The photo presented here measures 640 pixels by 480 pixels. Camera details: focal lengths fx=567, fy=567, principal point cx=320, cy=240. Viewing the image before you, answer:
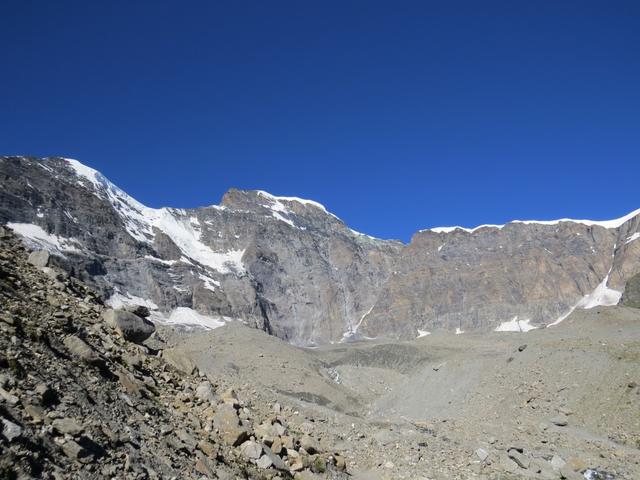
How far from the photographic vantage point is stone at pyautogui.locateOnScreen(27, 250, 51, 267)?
1608 centimetres

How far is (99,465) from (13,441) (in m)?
1.44

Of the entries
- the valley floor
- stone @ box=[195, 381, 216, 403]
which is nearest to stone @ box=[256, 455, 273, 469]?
stone @ box=[195, 381, 216, 403]

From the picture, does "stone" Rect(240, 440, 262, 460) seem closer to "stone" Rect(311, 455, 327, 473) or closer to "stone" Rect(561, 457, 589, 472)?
"stone" Rect(311, 455, 327, 473)

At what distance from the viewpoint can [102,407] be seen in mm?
10555

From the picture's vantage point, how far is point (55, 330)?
466 inches

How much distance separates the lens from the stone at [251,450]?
1278cm

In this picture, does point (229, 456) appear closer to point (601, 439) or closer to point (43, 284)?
point (43, 284)

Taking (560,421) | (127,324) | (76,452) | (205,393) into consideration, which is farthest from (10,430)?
(560,421)

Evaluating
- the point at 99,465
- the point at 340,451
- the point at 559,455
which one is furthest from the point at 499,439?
the point at 99,465

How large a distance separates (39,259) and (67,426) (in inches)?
344

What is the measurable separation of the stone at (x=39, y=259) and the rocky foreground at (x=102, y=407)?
4 centimetres

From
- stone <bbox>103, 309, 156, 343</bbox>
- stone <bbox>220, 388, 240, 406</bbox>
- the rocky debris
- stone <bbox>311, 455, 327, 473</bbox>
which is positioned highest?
the rocky debris

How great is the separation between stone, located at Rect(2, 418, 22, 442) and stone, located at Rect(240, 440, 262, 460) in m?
5.87

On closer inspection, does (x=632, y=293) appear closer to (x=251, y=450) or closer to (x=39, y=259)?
(x=251, y=450)
